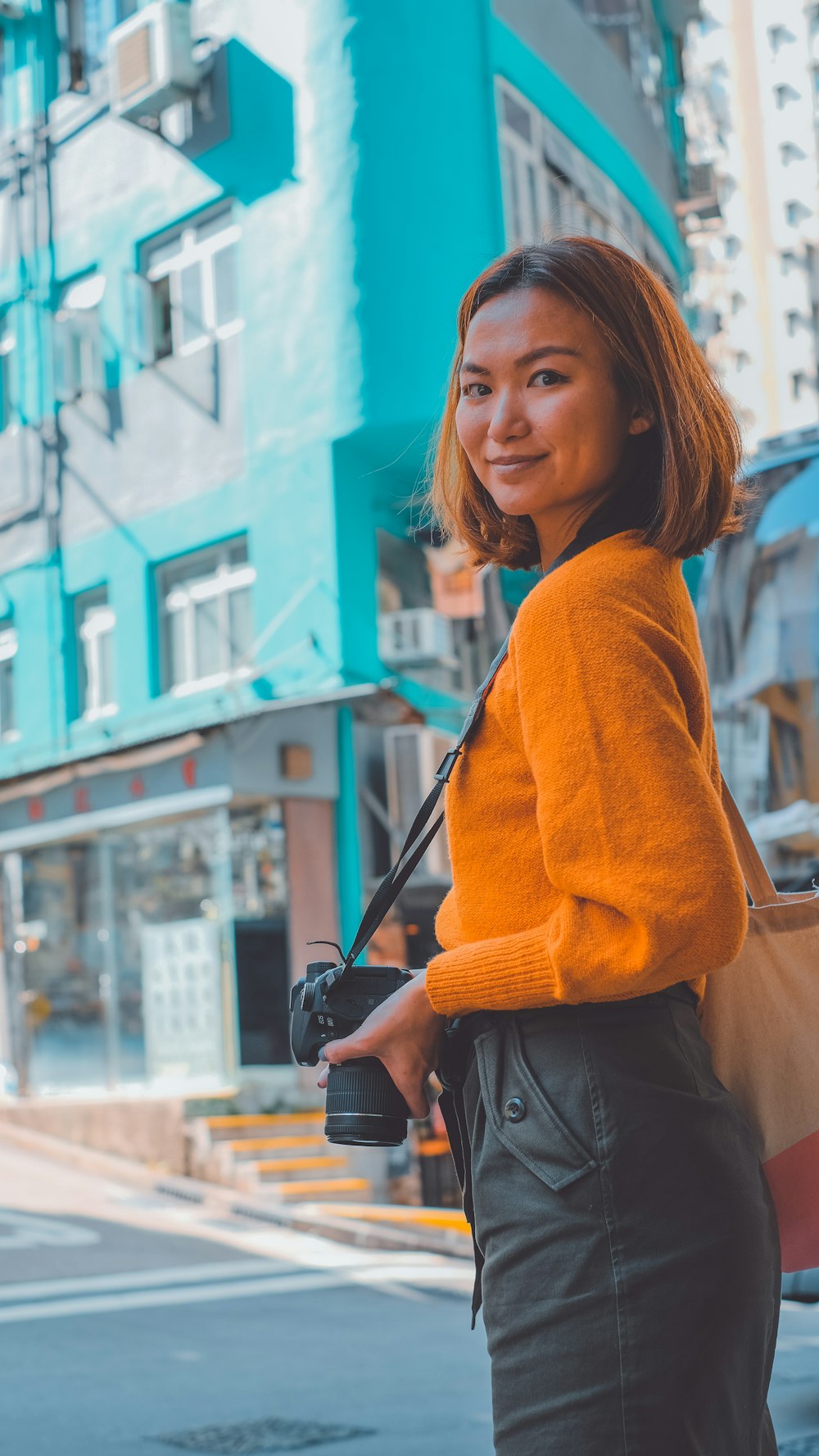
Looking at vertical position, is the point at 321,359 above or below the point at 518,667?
above

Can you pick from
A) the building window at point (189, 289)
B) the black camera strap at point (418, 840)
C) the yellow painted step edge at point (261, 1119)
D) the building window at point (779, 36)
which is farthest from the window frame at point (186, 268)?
the building window at point (779, 36)

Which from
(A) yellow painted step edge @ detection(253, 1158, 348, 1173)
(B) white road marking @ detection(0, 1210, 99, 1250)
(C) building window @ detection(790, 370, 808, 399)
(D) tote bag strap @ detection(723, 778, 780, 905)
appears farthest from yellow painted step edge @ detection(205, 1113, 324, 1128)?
(C) building window @ detection(790, 370, 808, 399)

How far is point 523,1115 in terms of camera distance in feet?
5.39

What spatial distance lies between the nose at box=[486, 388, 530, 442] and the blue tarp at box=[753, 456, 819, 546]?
7.12 metres

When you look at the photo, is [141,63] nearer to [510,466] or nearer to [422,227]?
[422,227]

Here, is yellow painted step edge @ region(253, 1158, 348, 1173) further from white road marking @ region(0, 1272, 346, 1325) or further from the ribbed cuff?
the ribbed cuff

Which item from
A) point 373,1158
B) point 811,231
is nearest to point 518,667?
point 373,1158

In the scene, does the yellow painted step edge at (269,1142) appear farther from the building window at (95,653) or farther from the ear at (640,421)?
the ear at (640,421)

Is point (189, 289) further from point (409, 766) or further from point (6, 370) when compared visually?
A: point (409, 766)

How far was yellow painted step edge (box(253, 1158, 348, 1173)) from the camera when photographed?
13.0m

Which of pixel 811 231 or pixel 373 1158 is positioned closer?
pixel 373 1158

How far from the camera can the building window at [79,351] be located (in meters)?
17.4

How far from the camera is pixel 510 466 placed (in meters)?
1.87

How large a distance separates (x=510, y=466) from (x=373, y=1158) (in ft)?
40.2
